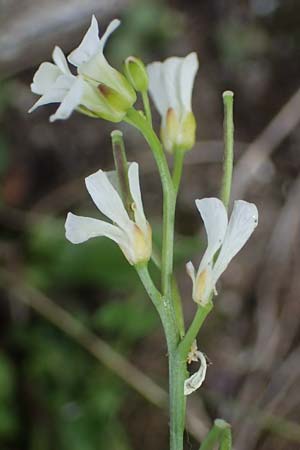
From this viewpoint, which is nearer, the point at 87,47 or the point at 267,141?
the point at 87,47

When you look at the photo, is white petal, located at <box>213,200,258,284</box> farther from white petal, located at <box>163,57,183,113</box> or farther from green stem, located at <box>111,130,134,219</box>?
white petal, located at <box>163,57,183,113</box>

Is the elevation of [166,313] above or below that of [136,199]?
below

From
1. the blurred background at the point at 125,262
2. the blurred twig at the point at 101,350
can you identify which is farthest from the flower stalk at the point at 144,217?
the blurred twig at the point at 101,350

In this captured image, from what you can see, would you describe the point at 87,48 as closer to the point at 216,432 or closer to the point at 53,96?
the point at 53,96

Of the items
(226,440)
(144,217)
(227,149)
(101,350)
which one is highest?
(227,149)

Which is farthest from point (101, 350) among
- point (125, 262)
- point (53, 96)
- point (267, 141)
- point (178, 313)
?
point (53, 96)

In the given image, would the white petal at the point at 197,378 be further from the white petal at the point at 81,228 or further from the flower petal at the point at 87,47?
the flower petal at the point at 87,47

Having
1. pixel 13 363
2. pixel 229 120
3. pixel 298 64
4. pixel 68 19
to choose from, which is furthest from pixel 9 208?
pixel 229 120

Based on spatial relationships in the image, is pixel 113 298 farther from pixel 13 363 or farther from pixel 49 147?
pixel 49 147
